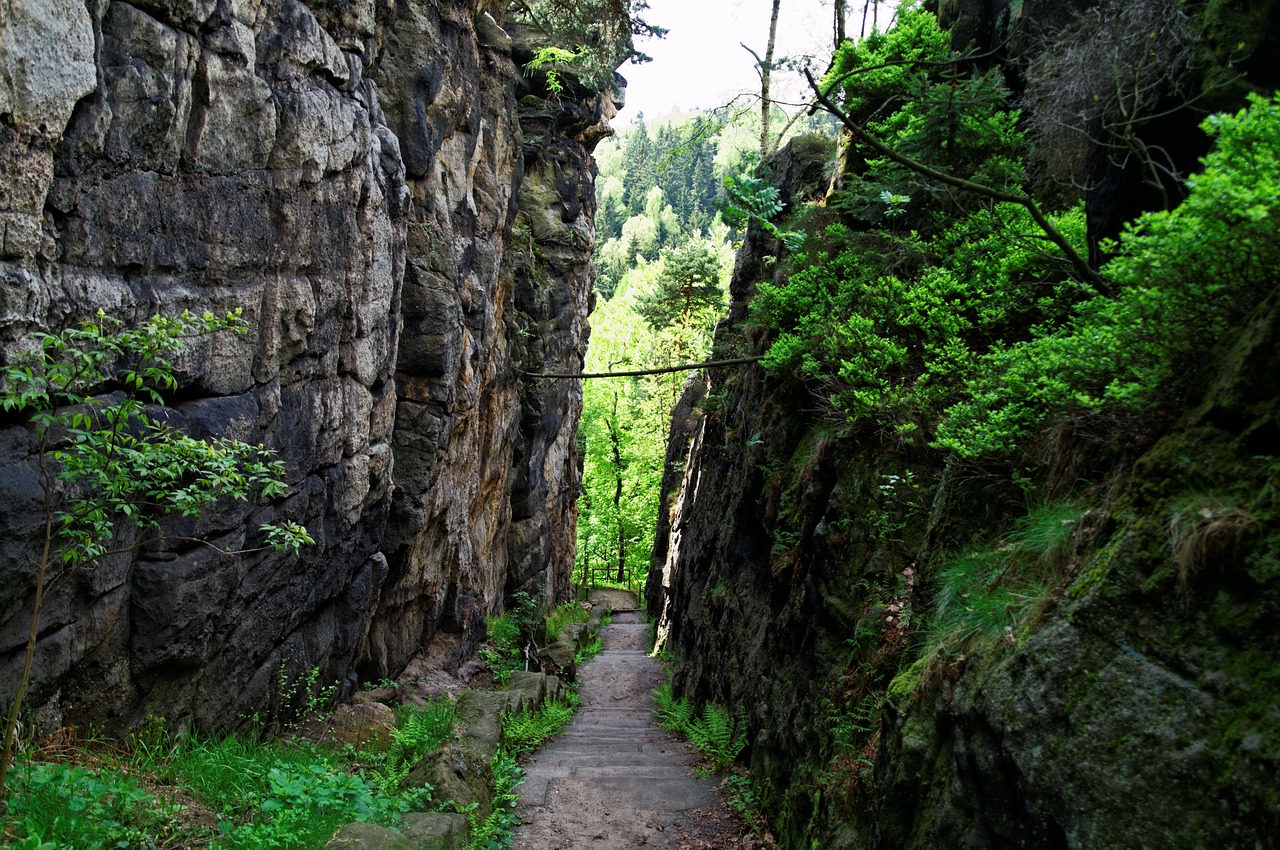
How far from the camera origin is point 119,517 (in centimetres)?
648

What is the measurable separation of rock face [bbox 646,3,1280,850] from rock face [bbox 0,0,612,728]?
5928 millimetres

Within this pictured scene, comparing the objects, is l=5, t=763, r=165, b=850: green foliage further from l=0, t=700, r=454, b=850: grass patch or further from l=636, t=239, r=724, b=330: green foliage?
l=636, t=239, r=724, b=330: green foliage

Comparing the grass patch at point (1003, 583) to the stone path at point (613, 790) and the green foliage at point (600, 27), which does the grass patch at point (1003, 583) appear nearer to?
the stone path at point (613, 790)

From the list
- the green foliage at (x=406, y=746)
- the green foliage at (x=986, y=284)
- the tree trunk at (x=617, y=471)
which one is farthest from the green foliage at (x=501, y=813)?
the tree trunk at (x=617, y=471)

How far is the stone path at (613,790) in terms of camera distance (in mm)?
7828

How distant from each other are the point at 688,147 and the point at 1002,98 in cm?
374

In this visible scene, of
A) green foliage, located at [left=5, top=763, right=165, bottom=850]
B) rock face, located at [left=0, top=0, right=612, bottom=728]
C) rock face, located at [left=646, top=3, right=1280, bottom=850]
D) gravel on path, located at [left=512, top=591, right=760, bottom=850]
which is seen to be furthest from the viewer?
gravel on path, located at [left=512, top=591, right=760, bottom=850]

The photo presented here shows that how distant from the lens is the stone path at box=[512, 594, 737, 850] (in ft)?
25.7

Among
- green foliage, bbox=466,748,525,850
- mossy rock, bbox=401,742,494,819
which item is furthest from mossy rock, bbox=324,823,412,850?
mossy rock, bbox=401,742,494,819

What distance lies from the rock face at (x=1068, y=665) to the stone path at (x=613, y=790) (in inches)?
50.1

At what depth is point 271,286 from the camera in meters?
8.39

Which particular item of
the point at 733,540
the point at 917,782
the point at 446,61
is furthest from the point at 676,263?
the point at 917,782

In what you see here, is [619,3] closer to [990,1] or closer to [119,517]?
[990,1]

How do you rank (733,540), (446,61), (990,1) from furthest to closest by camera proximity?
(446,61), (733,540), (990,1)
